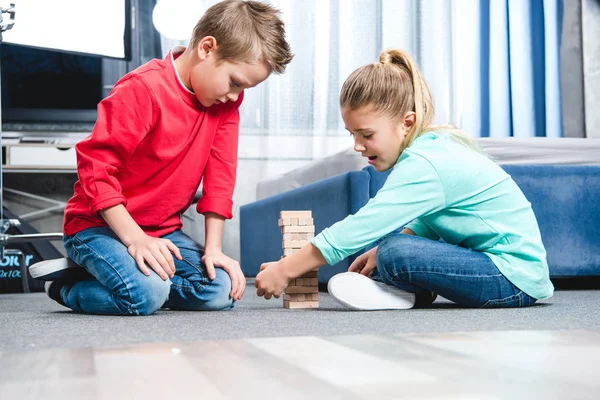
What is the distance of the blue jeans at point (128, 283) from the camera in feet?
4.18

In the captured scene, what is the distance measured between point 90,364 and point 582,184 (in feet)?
5.38

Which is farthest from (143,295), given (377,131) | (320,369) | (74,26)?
(74,26)

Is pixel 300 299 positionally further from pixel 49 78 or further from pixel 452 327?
pixel 49 78

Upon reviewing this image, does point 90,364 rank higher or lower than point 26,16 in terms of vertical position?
lower

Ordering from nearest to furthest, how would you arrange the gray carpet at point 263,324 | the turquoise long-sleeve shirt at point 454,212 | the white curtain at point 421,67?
the gray carpet at point 263,324
the turquoise long-sleeve shirt at point 454,212
the white curtain at point 421,67

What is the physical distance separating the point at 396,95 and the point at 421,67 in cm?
206

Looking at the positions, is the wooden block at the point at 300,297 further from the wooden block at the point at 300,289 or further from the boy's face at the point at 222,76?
the boy's face at the point at 222,76

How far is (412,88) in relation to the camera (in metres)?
1.36

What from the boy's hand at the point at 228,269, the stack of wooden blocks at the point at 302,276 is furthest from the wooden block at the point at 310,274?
the boy's hand at the point at 228,269

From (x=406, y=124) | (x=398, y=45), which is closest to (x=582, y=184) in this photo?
(x=406, y=124)

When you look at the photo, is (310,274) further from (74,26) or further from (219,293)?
(74,26)

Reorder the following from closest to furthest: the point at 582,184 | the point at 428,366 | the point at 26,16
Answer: the point at 428,366 → the point at 582,184 → the point at 26,16

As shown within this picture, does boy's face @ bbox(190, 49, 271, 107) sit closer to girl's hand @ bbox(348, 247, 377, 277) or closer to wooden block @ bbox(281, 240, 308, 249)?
wooden block @ bbox(281, 240, 308, 249)

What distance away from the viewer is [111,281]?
1290mm
